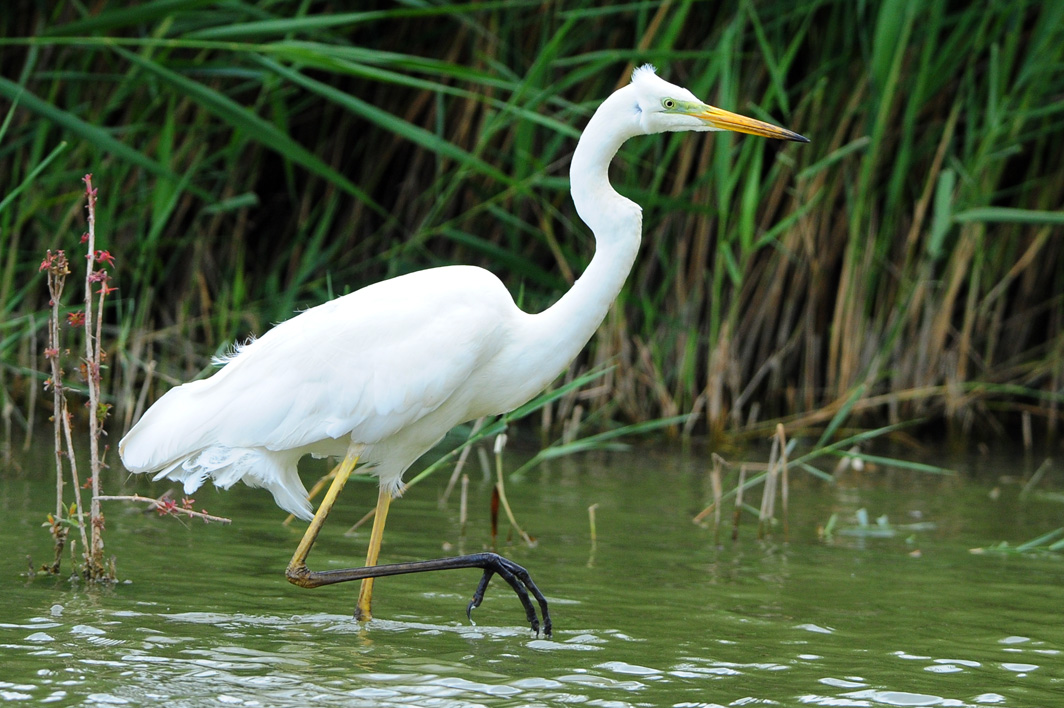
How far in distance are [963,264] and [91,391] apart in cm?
452

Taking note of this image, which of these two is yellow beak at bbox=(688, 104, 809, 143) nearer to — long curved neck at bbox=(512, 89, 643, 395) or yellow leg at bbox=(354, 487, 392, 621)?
long curved neck at bbox=(512, 89, 643, 395)

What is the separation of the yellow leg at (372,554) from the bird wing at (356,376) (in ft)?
0.84

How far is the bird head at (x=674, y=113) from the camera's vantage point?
3857 millimetres

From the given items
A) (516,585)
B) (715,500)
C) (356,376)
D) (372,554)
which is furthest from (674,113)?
(715,500)

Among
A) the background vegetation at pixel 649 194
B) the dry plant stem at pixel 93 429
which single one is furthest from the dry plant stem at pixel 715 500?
the dry plant stem at pixel 93 429

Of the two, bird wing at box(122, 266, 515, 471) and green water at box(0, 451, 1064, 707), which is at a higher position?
bird wing at box(122, 266, 515, 471)

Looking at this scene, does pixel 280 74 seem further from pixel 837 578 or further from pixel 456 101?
pixel 837 578

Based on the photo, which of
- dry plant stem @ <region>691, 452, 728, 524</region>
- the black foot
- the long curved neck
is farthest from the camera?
dry plant stem @ <region>691, 452, 728, 524</region>

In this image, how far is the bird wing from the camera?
12.2 feet

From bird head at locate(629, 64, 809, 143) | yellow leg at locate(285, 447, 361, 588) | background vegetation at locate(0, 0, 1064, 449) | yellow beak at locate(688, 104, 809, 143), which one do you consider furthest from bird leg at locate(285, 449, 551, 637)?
background vegetation at locate(0, 0, 1064, 449)

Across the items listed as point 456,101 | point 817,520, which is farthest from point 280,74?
point 817,520

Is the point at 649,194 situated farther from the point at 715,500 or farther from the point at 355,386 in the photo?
the point at 355,386

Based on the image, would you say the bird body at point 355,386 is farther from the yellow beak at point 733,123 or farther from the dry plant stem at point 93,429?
the yellow beak at point 733,123

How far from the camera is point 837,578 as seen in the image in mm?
4441
